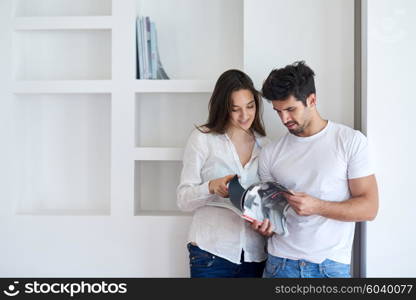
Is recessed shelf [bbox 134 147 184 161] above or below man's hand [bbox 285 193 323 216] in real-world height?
above

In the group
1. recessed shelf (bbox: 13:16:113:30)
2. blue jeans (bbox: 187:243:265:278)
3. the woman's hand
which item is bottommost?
blue jeans (bbox: 187:243:265:278)

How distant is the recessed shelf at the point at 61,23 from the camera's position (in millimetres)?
2541

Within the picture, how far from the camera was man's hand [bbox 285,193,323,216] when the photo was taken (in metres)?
1.84

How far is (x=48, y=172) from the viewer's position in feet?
9.10

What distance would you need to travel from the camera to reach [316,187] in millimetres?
1915

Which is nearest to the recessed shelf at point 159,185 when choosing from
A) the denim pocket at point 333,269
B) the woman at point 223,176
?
the woman at point 223,176

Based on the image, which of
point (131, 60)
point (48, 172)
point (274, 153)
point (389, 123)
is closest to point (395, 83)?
point (389, 123)

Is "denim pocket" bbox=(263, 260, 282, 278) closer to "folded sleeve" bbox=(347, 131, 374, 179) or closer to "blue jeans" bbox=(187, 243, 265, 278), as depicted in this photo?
"blue jeans" bbox=(187, 243, 265, 278)

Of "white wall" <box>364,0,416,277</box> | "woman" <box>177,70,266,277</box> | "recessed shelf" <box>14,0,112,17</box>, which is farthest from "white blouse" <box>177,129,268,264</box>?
"recessed shelf" <box>14,0,112,17</box>

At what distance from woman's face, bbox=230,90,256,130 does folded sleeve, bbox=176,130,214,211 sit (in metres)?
0.17

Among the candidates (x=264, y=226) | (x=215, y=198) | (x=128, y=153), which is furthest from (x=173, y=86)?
(x=264, y=226)

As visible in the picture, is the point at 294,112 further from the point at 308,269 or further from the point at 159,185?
the point at 159,185

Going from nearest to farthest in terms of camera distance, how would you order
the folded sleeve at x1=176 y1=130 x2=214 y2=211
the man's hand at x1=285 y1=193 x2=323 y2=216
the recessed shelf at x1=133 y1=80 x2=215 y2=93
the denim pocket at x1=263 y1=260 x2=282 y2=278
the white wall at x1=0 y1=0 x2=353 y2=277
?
the man's hand at x1=285 y1=193 x2=323 y2=216 → the denim pocket at x1=263 y1=260 x2=282 y2=278 → the folded sleeve at x1=176 y1=130 x2=214 y2=211 → the white wall at x1=0 y1=0 x2=353 y2=277 → the recessed shelf at x1=133 y1=80 x2=215 y2=93

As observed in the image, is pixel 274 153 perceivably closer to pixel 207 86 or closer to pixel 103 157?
pixel 207 86
